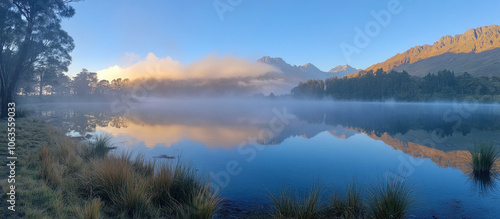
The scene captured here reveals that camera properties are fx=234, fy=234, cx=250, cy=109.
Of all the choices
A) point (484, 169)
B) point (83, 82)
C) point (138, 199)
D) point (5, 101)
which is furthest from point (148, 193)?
point (83, 82)

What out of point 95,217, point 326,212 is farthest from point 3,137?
point 326,212

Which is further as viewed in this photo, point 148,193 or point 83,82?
point 83,82

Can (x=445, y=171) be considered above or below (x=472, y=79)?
below

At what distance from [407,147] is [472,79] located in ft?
536

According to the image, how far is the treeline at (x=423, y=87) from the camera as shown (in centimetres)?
12950

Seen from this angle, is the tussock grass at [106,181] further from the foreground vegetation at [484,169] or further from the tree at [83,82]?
the tree at [83,82]

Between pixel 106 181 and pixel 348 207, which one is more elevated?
pixel 106 181

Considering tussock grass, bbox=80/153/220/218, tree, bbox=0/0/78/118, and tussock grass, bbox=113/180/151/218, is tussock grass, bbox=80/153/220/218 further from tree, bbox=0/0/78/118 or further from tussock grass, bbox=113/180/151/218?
tree, bbox=0/0/78/118

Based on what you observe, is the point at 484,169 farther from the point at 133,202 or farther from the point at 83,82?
the point at 83,82

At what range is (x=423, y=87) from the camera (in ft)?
510

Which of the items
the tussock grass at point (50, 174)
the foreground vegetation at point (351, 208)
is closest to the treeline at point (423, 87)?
the foreground vegetation at point (351, 208)

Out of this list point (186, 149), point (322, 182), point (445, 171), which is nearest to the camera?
point (322, 182)

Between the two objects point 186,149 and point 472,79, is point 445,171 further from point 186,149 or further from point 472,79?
point 472,79

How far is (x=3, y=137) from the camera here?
12.2 m
